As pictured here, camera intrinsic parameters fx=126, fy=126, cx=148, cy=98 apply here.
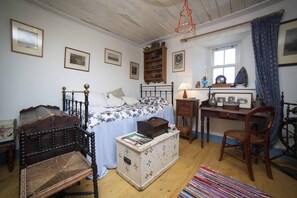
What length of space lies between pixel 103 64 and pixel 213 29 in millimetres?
2590

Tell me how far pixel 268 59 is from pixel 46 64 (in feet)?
12.3

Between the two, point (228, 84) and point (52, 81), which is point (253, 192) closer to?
point (228, 84)

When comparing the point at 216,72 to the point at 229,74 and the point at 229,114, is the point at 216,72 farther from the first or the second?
the point at 229,114

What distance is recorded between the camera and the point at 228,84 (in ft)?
8.80

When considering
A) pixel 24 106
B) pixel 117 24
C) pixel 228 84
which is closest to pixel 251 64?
pixel 228 84

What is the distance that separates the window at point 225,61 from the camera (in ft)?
9.14

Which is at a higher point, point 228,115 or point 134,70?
point 134,70

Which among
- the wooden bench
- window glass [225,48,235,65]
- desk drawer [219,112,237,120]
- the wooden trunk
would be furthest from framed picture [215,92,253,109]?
the wooden bench

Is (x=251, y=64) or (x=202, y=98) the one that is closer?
(x=251, y=64)

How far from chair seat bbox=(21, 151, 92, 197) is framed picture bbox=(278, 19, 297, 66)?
10.1ft

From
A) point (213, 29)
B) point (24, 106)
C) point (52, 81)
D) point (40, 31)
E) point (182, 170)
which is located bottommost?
point (182, 170)

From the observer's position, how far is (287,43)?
6.43ft

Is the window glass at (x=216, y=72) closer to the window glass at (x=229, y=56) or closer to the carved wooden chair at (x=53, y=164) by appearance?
the window glass at (x=229, y=56)

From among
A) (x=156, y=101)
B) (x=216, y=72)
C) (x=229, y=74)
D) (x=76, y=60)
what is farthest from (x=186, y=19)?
(x=76, y=60)
